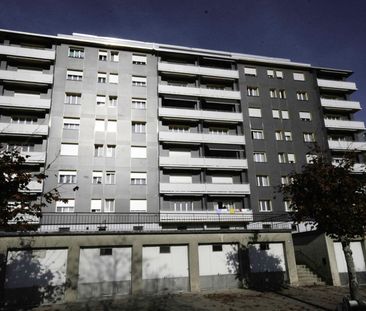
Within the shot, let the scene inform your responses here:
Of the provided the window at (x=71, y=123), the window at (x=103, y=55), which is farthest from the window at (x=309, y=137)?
the window at (x=71, y=123)

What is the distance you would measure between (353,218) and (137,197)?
1825cm

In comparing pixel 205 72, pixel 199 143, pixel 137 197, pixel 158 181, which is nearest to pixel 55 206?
pixel 137 197

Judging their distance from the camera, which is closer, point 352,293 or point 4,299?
point 352,293

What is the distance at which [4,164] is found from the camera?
9.30 metres

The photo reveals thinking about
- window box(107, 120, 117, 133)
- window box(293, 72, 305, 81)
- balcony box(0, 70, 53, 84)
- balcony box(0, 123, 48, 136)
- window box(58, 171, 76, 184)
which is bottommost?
window box(58, 171, 76, 184)

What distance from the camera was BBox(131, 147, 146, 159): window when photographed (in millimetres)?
28020

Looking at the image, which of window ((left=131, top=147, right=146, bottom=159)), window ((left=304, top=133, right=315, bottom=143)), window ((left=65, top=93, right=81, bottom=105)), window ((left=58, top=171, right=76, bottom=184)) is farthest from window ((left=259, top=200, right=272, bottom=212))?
window ((left=65, top=93, right=81, bottom=105))

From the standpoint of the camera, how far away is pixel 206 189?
2817 cm

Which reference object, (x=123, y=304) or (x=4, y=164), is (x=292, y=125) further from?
(x=4, y=164)

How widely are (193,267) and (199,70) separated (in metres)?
21.3

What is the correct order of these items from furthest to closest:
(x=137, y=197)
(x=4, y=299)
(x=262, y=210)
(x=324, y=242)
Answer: (x=262, y=210) → (x=137, y=197) → (x=324, y=242) → (x=4, y=299)

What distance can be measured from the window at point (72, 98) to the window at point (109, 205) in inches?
376

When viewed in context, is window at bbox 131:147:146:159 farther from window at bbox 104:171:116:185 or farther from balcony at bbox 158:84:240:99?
balcony at bbox 158:84:240:99

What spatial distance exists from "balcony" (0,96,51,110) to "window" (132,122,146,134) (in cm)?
761
